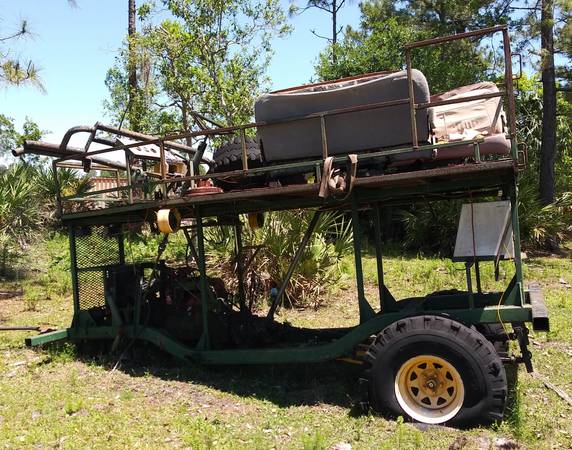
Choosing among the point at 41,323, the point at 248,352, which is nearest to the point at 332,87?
the point at 248,352

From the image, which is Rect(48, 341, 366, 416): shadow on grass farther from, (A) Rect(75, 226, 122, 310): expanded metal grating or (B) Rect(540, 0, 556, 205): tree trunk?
(B) Rect(540, 0, 556, 205): tree trunk

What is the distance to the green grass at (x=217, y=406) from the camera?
15.5ft

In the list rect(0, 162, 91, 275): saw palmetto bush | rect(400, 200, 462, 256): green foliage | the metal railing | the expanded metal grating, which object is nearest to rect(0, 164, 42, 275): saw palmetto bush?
rect(0, 162, 91, 275): saw palmetto bush

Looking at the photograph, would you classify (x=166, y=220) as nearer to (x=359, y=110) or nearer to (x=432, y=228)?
(x=359, y=110)

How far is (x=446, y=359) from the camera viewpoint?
4.87 meters

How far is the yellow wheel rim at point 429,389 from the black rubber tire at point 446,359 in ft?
0.14

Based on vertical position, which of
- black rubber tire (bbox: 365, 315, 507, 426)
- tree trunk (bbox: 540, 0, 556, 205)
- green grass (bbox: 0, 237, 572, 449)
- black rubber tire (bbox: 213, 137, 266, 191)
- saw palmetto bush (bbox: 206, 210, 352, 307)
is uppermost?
tree trunk (bbox: 540, 0, 556, 205)

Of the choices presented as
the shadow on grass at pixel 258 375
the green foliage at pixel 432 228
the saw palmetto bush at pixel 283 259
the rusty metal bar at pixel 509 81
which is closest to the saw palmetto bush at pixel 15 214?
the saw palmetto bush at pixel 283 259

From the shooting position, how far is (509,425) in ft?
16.0

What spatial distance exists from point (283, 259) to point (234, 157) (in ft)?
14.6

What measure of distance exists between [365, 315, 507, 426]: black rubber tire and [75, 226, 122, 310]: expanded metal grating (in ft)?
13.6

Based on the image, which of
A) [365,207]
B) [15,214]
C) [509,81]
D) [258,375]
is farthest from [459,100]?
[15,214]

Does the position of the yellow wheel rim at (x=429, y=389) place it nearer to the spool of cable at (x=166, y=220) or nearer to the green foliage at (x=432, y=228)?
the spool of cable at (x=166, y=220)

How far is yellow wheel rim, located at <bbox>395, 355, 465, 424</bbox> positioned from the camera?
4906 millimetres
